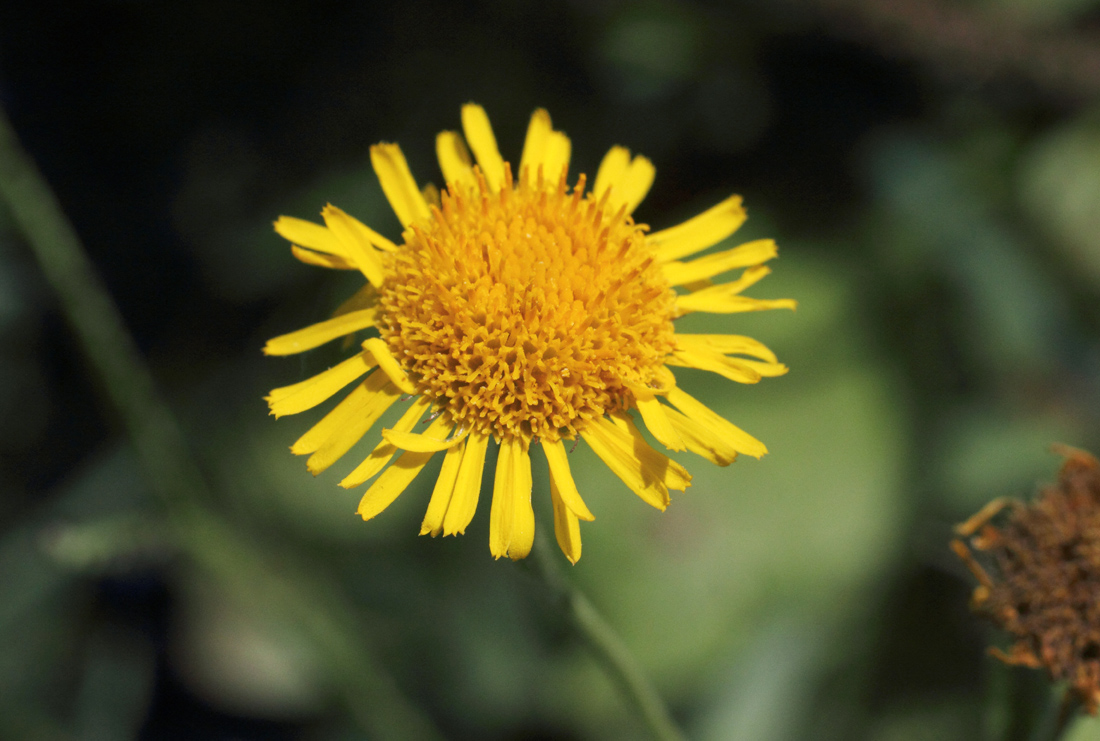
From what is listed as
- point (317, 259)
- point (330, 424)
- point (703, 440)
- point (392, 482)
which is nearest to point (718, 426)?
point (703, 440)

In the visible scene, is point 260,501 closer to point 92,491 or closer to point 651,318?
point 92,491

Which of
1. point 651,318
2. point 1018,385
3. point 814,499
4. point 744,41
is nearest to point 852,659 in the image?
point 814,499

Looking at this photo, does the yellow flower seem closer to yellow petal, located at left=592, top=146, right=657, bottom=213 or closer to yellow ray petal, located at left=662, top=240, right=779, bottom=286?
yellow ray petal, located at left=662, top=240, right=779, bottom=286

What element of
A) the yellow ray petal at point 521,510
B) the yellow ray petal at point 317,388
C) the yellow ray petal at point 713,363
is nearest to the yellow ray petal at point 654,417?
the yellow ray petal at point 713,363

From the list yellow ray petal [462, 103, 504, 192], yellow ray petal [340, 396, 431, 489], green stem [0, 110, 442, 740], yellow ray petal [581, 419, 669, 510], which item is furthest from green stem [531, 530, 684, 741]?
green stem [0, 110, 442, 740]

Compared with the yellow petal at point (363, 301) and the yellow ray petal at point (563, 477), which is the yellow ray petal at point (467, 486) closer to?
the yellow ray petal at point (563, 477)

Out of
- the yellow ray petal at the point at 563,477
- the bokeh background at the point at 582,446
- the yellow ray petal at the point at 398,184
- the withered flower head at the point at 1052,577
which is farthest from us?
the bokeh background at the point at 582,446

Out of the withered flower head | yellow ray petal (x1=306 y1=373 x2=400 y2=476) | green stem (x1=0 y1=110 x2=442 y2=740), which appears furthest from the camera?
green stem (x1=0 y1=110 x2=442 y2=740)

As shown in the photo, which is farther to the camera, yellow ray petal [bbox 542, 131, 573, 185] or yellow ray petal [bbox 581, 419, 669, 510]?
yellow ray petal [bbox 542, 131, 573, 185]
